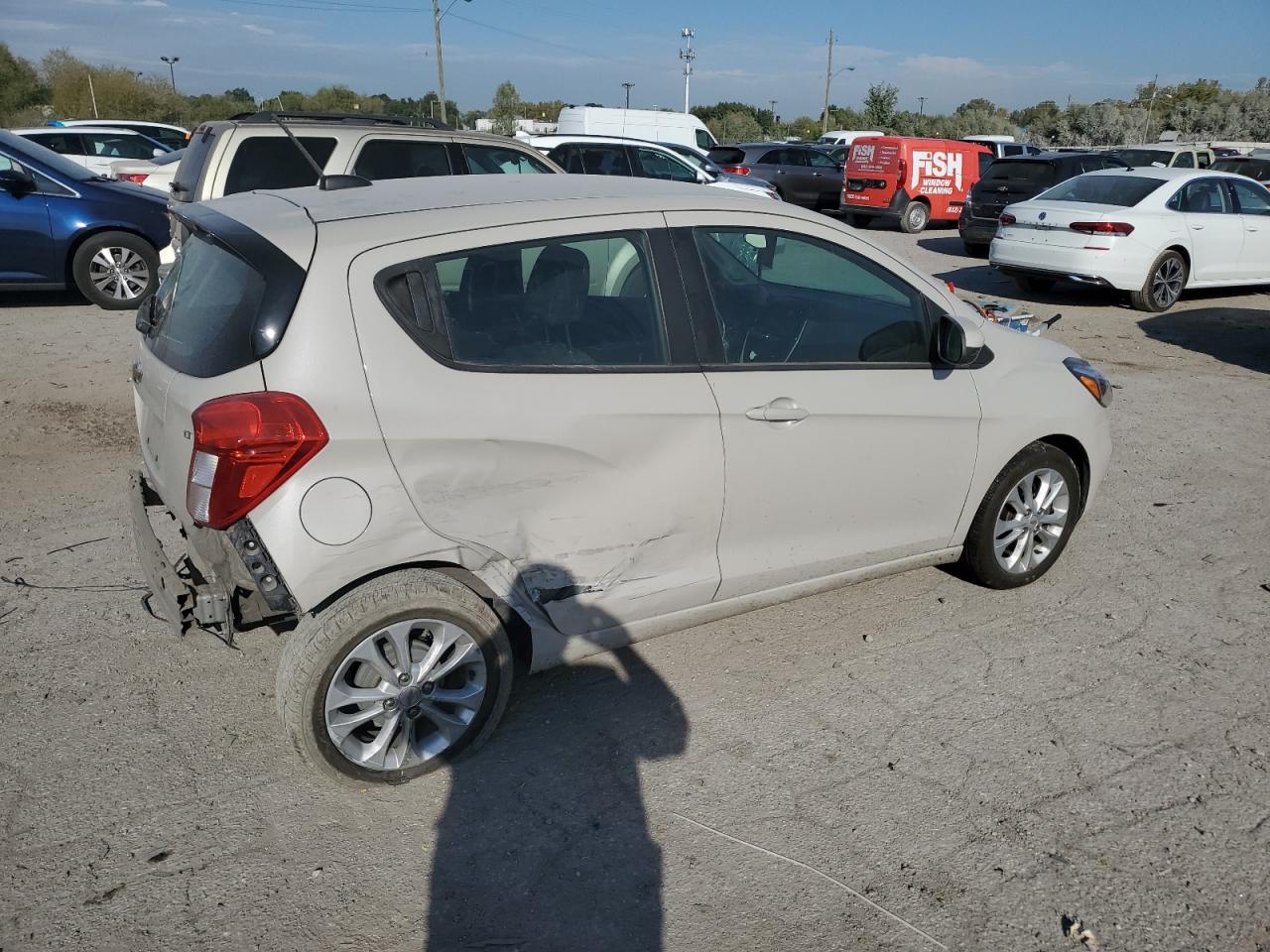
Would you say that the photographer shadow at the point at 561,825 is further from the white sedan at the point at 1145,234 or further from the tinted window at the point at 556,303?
the white sedan at the point at 1145,234

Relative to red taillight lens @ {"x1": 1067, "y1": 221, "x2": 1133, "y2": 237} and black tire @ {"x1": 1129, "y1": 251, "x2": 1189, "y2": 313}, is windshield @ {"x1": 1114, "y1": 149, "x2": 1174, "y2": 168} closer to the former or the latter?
black tire @ {"x1": 1129, "y1": 251, "x2": 1189, "y2": 313}

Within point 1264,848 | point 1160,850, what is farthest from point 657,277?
point 1264,848

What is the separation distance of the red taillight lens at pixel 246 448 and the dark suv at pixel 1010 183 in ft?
44.5

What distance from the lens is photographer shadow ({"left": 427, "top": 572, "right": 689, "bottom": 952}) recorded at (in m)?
2.53

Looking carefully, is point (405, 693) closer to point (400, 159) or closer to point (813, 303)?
point (813, 303)

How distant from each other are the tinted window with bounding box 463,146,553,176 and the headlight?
218 inches

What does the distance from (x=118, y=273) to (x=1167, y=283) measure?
11.7 meters

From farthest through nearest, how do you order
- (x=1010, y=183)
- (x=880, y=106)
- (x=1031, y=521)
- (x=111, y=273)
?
(x=880, y=106), (x=1010, y=183), (x=111, y=273), (x=1031, y=521)

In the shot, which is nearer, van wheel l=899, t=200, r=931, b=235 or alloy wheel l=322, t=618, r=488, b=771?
alloy wheel l=322, t=618, r=488, b=771

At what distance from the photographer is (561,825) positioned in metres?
2.88

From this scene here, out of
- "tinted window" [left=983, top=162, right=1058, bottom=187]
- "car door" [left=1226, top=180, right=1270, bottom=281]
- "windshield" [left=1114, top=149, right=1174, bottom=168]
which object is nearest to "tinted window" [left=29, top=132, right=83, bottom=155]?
"tinted window" [left=983, top=162, right=1058, bottom=187]

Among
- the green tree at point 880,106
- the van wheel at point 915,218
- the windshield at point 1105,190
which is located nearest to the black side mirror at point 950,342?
the windshield at point 1105,190

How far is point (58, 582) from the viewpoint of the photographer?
423cm

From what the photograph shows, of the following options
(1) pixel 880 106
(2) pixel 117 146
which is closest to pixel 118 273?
(2) pixel 117 146
